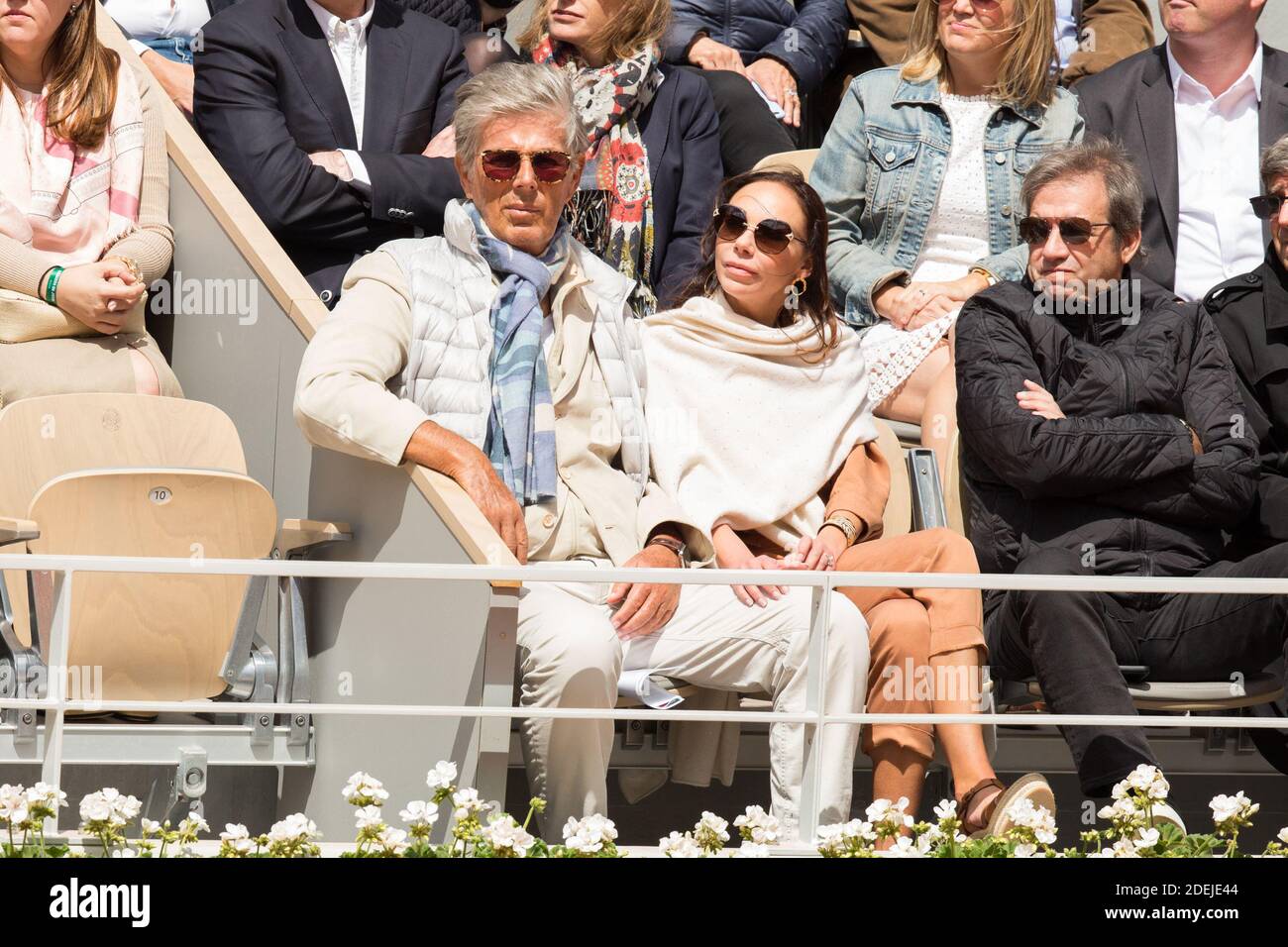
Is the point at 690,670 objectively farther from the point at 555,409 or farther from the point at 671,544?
the point at 555,409

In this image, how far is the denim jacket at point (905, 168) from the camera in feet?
17.9

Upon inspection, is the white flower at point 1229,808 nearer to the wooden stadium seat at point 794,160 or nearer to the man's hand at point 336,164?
the wooden stadium seat at point 794,160

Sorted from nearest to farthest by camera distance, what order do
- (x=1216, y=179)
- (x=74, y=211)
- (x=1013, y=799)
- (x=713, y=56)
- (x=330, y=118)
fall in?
(x=1013, y=799)
(x=74, y=211)
(x=330, y=118)
(x=1216, y=179)
(x=713, y=56)

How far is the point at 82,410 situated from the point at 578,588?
1231mm

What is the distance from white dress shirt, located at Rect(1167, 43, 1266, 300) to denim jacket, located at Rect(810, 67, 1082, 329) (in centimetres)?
36

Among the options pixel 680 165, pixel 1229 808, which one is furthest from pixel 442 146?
pixel 1229 808

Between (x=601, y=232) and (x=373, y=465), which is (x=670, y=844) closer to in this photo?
(x=373, y=465)

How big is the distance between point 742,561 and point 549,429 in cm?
53

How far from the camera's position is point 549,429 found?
411 centimetres

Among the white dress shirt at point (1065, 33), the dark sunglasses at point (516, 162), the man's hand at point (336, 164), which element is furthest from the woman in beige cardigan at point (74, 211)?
the white dress shirt at point (1065, 33)

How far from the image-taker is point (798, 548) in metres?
4.21

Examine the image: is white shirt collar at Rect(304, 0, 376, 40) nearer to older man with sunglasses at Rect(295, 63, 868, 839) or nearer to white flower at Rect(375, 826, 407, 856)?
older man with sunglasses at Rect(295, 63, 868, 839)

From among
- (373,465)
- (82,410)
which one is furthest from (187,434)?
(373,465)

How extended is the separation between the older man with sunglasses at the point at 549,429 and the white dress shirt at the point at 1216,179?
1.96 metres
